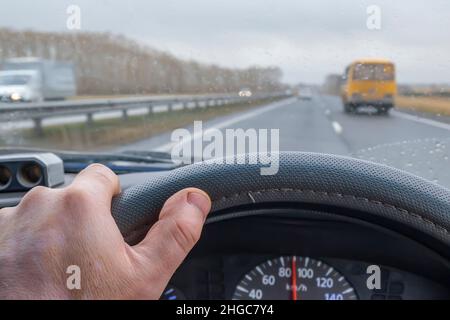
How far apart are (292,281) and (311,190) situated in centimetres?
118

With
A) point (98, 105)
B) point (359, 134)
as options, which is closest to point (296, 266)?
point (359, 134)

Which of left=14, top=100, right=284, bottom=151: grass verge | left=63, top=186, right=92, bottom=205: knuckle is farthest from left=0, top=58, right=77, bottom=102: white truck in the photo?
left=63, top=186, right=92, bottom=205: knuckle

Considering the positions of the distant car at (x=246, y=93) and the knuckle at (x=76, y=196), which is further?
the distant car at (x=246, y=93)

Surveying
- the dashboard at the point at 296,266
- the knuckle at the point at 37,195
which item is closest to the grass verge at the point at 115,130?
the dashboard at the point at 296,266

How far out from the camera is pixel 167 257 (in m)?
1.64

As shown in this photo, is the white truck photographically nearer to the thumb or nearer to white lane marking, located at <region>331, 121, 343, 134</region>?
white lane marking, located at <region>331, 121, 343, 134</region>

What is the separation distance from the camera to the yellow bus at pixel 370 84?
3.36 meters

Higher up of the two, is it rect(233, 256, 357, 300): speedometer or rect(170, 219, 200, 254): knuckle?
rect(170, 219, 200, 254): knuckle

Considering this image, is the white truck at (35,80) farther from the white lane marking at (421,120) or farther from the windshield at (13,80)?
the white lane marking at (421,120)

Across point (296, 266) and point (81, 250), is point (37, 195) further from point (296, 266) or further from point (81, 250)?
point (296, 266)

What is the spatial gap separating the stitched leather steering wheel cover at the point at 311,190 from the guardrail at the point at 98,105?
196cm

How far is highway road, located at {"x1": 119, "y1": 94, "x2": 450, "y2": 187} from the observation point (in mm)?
3359

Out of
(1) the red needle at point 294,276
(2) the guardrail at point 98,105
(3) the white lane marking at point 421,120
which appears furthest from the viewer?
(2) the guardrail at point 98,105

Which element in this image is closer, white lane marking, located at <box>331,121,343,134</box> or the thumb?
the thumb
